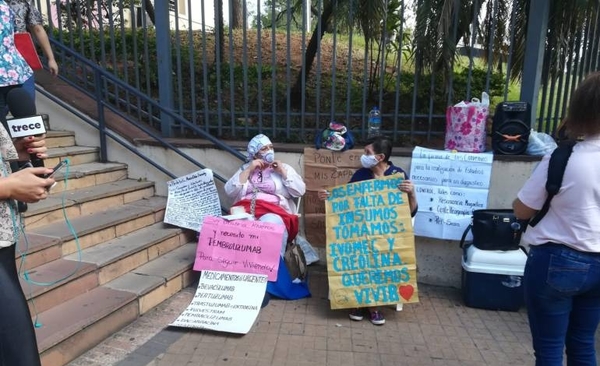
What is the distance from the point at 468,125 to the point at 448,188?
1.89 ft

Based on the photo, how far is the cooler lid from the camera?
11.9 feet

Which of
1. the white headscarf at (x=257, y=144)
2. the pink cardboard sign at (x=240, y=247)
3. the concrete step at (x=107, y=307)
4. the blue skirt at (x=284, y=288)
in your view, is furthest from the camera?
the white headscarf at (x=257, y=144)

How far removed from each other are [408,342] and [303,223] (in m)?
1.63

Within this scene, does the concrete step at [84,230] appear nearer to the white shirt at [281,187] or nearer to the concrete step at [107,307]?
the concrete step at [107,307]

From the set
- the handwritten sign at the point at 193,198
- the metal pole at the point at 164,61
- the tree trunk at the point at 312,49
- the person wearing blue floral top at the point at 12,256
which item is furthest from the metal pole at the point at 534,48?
the person wearing blue floral top at the point at 12,256

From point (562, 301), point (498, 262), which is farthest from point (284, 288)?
point (562, 301)

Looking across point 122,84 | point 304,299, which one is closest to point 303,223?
point 304,299

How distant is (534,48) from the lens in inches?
158

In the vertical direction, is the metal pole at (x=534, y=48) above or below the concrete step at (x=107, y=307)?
above

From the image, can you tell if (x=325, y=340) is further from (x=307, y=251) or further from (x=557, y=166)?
(x=557, y=166)

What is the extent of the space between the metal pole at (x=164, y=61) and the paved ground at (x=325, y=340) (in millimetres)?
2069

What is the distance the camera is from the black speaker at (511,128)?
3797 mm

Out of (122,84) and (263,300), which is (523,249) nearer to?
(263,300)

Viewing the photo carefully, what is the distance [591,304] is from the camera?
193 cm
